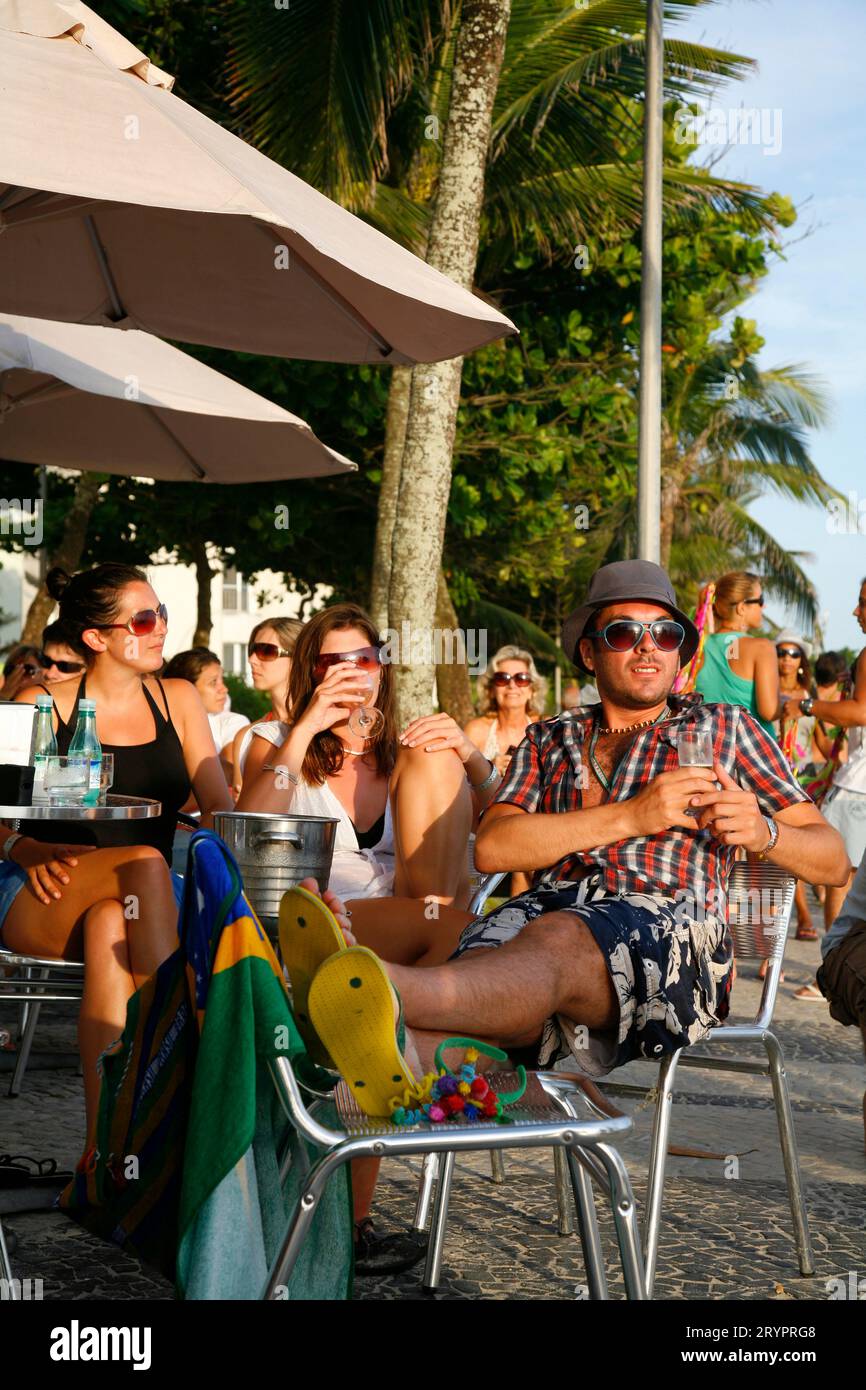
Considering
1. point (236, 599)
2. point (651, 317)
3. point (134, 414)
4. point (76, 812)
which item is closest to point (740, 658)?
point (134, 414)

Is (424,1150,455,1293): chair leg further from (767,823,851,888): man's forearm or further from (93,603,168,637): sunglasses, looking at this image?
(93,603,168,637): sunglasses

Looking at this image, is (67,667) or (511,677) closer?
(67,667)

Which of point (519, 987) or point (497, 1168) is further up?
point (519, 987)

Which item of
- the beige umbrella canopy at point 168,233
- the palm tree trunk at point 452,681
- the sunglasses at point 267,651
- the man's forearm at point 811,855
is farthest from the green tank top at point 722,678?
the palm tree trunk at point 452,681

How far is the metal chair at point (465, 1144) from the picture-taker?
2332 millimetres

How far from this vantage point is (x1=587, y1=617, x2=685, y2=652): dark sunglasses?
3.92m

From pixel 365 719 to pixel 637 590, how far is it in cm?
82

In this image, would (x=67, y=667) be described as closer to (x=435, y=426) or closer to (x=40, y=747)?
(x=435, y=426)

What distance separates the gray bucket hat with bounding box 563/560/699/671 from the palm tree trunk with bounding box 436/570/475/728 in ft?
40.8

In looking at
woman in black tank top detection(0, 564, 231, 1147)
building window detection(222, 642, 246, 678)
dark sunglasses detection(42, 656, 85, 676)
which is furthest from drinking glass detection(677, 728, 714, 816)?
building window detection(222, 642, 246, 678)

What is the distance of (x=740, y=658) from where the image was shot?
8.52m

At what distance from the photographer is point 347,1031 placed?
8.46 ft

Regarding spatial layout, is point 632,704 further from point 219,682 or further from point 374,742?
point 219,682
